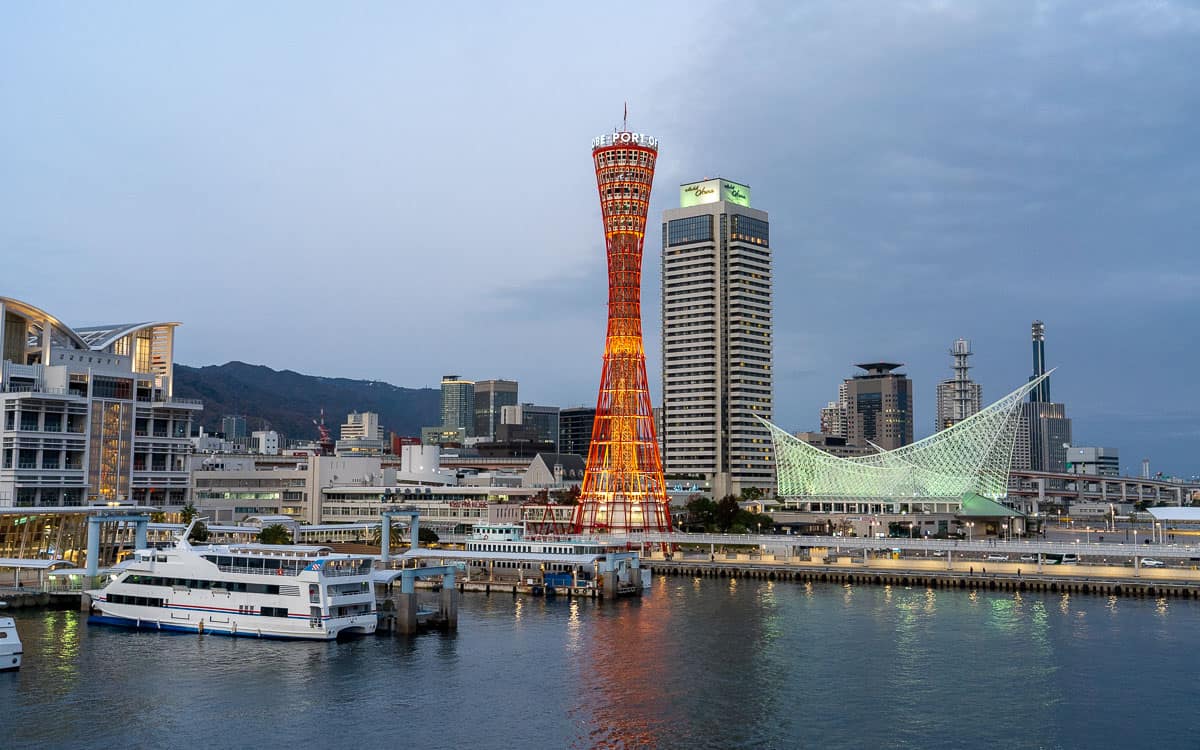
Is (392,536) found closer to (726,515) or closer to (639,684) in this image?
(726,515)

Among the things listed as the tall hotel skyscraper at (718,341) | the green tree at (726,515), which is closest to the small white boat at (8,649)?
the green tree at (726,515)

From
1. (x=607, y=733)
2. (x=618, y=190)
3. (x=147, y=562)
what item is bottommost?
(x=607, y=733)

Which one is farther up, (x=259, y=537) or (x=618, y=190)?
(x=618, y=190)

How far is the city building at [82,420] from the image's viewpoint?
8769cm

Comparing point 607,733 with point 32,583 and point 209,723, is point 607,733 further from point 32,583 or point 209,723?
point 32,583

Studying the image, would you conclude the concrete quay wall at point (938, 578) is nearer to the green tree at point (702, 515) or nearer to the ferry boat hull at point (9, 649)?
the green tree at point (702, 515)

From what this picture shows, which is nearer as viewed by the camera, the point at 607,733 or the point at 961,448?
the point at 607,733

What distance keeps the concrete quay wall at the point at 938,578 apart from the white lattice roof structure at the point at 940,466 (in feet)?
158

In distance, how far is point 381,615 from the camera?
59031mm

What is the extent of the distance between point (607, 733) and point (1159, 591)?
166 feet

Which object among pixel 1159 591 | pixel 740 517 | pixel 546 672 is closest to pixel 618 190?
pixel 740 517

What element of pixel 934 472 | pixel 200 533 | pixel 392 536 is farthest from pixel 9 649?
pixel 934 472

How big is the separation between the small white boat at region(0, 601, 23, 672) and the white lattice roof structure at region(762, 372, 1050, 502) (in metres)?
106

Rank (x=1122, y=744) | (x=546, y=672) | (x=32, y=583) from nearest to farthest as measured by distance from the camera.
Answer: (x=1122, y=744) → (x=546, y=672) → (x=32, y=583)
